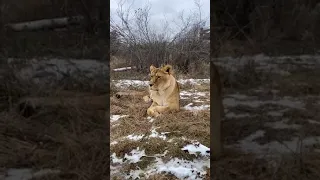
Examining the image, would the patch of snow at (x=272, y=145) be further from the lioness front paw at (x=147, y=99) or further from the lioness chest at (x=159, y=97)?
the lioness front paw at (x=147, y=99)

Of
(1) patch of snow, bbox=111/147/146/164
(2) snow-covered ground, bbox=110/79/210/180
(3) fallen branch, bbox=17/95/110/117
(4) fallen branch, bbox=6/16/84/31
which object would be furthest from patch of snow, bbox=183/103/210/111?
(4) fallen branch, bbox=6/16/84/31

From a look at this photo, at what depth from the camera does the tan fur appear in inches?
51.5

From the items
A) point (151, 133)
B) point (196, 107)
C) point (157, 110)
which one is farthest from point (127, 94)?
point (151, 133)

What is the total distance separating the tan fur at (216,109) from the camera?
1.31m

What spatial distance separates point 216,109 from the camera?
1326 millimetres

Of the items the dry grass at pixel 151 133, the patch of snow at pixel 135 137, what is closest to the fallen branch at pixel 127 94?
the dry grass at pixel 151 133

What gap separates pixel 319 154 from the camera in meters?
1.33

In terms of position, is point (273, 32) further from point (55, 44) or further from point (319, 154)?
point (55, 44)

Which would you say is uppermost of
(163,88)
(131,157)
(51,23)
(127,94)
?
(51,23)

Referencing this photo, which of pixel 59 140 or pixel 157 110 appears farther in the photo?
pixel 157 110

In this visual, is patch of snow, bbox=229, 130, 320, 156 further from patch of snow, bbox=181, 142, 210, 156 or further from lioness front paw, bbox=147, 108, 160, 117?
lioness front paw, bbox=147, 108, 160, 117

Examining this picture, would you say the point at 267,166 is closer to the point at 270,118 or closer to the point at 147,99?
the point at 270,118

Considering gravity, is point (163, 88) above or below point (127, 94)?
above

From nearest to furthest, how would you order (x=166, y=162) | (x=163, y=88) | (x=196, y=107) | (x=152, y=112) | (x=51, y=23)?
(x=51, y=23) < (x=166, y=162) < (x=152, y=112) < (x=196, y=107) < (x=163, y=88)
